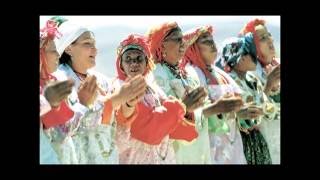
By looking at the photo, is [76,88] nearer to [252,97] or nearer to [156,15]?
[156,15]

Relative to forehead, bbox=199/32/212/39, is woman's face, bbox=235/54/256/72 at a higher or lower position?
lower

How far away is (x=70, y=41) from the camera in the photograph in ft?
23.3

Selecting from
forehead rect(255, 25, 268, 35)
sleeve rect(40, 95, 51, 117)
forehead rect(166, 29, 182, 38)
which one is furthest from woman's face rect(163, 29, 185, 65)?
sleeve rect(40, 95, 51, 117)

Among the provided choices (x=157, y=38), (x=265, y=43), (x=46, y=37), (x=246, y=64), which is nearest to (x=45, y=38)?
(x=46, y=37)

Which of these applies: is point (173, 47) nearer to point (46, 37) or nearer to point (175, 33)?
point (175, 33)

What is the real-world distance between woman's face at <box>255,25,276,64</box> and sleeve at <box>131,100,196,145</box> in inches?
28.0

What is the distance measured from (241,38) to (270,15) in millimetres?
247

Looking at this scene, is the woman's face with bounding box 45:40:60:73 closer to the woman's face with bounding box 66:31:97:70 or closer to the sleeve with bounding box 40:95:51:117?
the woman's face with bounding box 66:31:97:70

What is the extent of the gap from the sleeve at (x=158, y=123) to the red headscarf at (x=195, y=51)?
296mm

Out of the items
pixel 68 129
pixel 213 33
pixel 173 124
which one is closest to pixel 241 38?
pixel 213 33

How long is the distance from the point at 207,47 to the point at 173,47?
25 centimetres

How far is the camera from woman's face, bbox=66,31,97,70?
7.11m

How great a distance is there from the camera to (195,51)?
24.0ft

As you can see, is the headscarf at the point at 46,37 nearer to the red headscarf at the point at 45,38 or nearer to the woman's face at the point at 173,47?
the red headscarf at the point at 45,38
